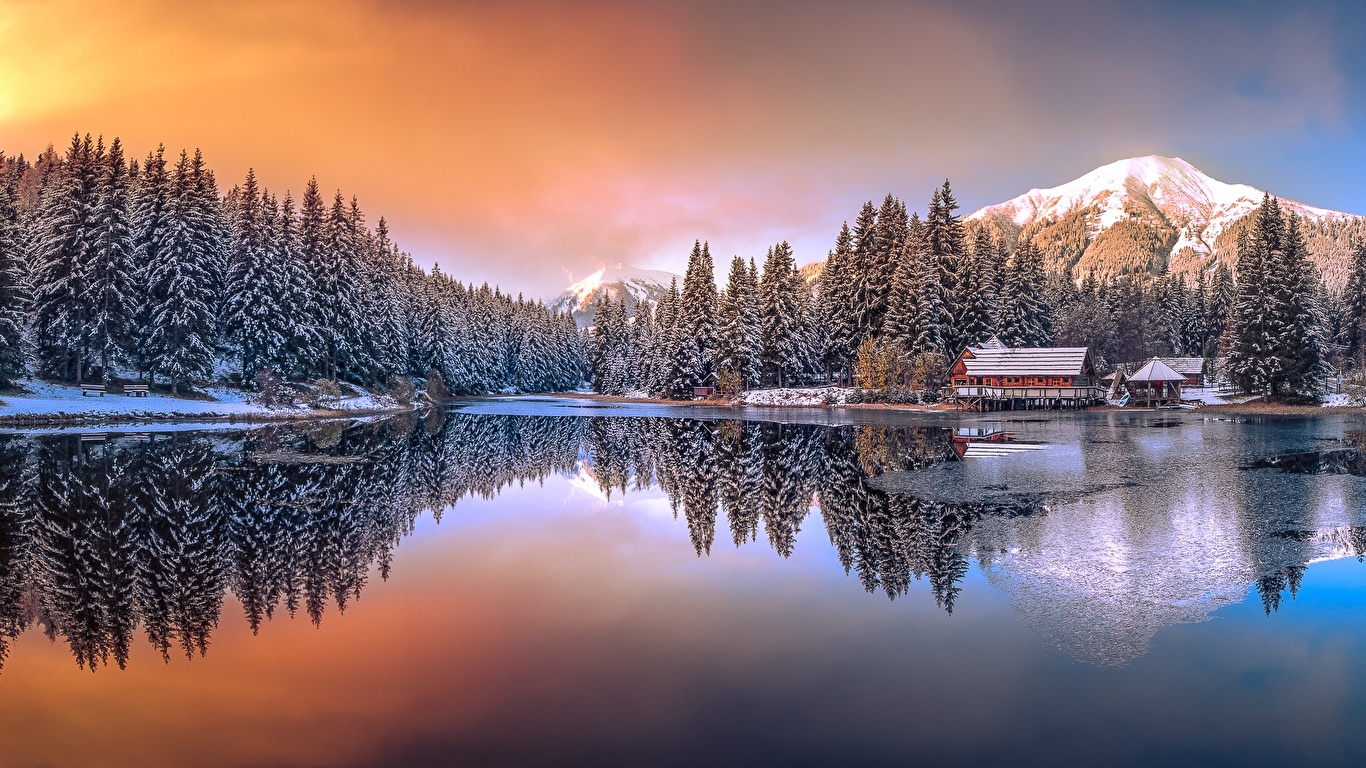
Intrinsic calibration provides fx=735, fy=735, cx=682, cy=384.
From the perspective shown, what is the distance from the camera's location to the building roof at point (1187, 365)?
279 feet

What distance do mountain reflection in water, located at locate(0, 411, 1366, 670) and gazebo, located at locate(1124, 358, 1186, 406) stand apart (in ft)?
149

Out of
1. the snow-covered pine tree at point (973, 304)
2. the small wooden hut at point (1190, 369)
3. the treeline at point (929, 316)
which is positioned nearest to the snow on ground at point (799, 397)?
the treeline at point (929, 316)

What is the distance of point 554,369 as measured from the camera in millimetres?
132625

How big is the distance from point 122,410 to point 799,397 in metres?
54.1

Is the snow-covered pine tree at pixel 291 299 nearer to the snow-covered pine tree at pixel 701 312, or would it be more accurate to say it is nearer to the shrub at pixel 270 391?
the shrub at pixel 270 391

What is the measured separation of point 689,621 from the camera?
406 inches

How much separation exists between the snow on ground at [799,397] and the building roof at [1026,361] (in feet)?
38.0

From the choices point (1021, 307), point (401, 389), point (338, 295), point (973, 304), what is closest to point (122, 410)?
point (338, 295)

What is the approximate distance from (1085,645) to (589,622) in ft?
20.9

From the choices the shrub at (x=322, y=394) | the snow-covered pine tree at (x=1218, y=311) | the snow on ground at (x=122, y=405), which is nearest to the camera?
the snow on ground at (x=122, y=405)

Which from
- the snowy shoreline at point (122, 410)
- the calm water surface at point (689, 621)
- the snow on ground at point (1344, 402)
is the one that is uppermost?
the snowy shoreline at point (122, 410)

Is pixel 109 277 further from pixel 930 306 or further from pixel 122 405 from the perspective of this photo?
pixel 930 306

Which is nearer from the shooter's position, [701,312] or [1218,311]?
[701,312]

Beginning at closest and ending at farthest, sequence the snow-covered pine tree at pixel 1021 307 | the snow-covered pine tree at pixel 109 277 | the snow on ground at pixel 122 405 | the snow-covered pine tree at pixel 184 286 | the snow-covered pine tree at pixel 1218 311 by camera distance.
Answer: the snow on ground at pixel 122 405 → the snow-covered pine tree at pixel 109 277 → the snow-covered pine tree at pixel 184 286 → the snow-covered pine tree at pixel 1021 307 → the snow-covered pine tree at pixel 1218 311
